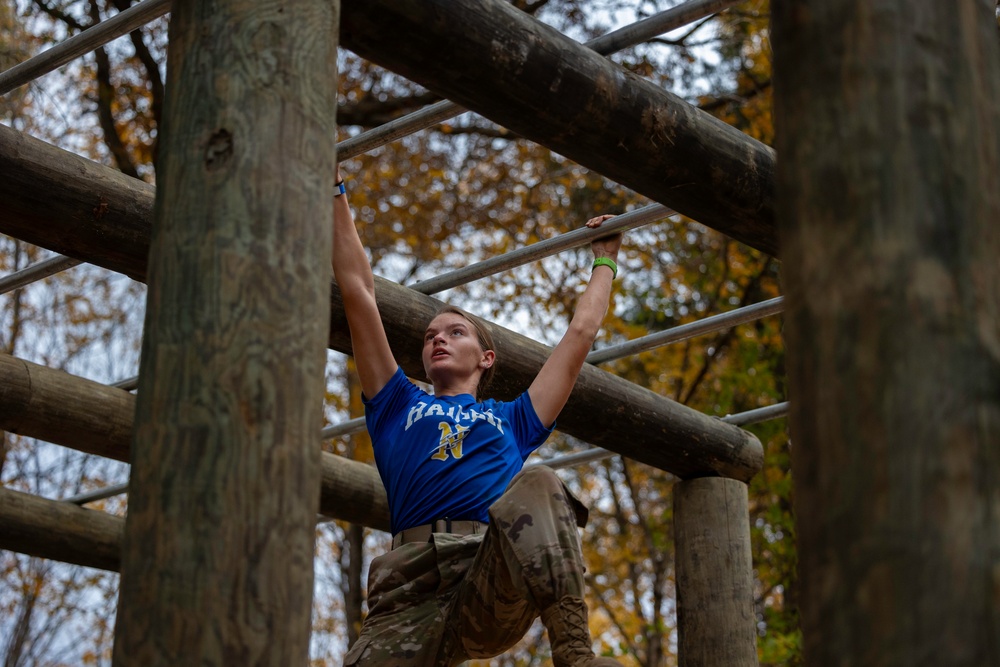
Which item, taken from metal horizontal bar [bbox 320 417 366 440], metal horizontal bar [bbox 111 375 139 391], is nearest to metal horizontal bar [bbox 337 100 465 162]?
metal horizontal bar [bbox 320 417 366 440]

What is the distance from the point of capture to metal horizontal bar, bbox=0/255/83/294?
4887 millimetres

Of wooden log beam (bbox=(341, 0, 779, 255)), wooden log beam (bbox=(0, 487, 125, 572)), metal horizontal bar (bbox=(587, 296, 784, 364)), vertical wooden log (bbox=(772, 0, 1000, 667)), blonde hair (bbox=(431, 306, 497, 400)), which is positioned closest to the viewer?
vertical wooden log (bbox=(772, 0, 1000, 667))

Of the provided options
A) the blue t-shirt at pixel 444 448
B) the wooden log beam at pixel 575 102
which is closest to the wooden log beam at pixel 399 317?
the blue t-shirt at pixel 444 448

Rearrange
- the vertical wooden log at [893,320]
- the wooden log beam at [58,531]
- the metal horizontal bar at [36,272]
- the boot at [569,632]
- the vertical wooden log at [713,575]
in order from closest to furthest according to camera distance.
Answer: the vertical wooden log at [893,320]
the boot at [569,632]
the metal horizontal bar at [36,272]
the vertical wooden log at [713,575]
the wooden log beam at [58,531]

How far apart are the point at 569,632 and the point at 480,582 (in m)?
0.47

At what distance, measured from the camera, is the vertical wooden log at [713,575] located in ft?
18.8

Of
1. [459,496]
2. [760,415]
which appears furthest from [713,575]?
[459,496]

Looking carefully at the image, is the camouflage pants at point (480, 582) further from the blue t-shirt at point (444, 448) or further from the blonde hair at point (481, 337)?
the blonde hair at point (481, 337)

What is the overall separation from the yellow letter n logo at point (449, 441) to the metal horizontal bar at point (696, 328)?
1.53 metres

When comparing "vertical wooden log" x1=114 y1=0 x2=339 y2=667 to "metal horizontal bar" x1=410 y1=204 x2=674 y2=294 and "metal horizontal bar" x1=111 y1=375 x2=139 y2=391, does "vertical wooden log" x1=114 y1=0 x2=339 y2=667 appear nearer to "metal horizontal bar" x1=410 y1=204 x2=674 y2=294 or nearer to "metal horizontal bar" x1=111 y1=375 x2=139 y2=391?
"metal horizontal bar" x1=410 y1=204 x2=674 y2=294

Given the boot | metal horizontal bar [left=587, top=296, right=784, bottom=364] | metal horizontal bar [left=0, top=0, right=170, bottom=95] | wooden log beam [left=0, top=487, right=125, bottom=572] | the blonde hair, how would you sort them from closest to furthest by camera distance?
the boot, metal horizontal bar [left=0, top=0, right=170, bottom=95], the blonde hair, metal horizontal bar [left=587, top=296, right=784, bottom=364], wooden log beam [left=0, top=487, right=125, bottom=572]

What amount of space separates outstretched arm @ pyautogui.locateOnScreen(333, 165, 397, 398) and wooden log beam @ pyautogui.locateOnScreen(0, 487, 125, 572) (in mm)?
3385

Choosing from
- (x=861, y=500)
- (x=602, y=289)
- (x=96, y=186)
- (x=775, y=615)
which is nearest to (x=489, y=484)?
(x=602, y=289)

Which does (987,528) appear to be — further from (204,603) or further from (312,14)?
(312,14)
